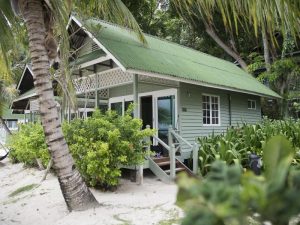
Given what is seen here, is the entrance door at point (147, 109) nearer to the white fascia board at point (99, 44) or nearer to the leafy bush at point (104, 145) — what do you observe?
the white fascia board at point (99, 44)

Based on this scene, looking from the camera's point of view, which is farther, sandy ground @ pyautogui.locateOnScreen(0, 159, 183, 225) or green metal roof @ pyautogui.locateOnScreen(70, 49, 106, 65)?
green metal roof @ pyautogui.locateOnScreen(70, 49, 106, 65)

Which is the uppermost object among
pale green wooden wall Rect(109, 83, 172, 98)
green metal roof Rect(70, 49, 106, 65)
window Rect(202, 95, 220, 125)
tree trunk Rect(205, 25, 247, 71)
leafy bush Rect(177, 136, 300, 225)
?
tree trunk Rect(205, 25, 247, 71)

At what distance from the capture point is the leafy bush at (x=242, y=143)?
34.7 ft

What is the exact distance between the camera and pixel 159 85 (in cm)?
1298

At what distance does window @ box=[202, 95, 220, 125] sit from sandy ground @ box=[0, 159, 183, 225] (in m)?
4.35

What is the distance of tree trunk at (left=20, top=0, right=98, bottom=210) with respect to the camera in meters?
7.19

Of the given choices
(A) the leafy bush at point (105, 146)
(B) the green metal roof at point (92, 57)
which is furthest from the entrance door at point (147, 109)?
(A) the leafy bush at point (105, 146)

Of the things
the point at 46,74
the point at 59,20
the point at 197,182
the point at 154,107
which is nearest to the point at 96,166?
the point at 46,74

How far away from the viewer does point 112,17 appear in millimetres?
9094

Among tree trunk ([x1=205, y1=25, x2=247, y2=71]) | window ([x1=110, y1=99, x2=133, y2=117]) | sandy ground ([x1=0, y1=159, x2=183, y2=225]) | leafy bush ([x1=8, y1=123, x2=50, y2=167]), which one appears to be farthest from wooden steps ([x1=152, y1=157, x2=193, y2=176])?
tree trunk ([x1=205, y1=25, x2=247, y2=71])

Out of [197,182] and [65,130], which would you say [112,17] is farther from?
[197,182]

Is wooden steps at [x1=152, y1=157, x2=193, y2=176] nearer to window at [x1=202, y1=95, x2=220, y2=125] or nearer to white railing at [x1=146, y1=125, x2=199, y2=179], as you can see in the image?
white railing at [x1=146, y1=125, x2=199, y2=179]

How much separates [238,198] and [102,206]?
736 centimetres

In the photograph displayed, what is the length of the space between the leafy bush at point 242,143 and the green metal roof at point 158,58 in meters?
2.44
